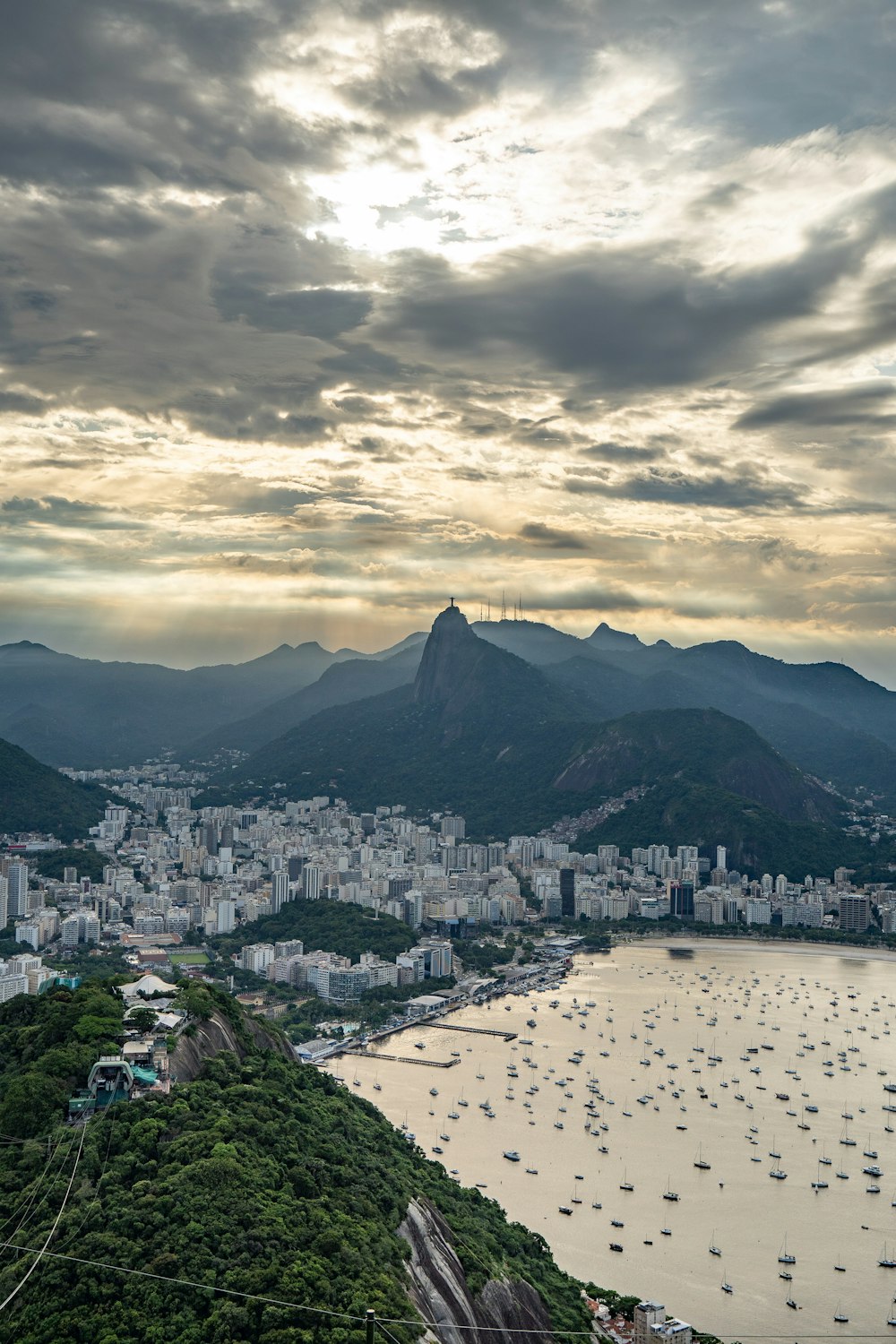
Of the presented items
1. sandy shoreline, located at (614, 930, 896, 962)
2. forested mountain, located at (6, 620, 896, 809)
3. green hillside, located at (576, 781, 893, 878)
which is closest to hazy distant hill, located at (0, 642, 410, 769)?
forested mountain, located at (6, 620, 896, 809)

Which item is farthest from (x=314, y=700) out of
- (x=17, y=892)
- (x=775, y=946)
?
(x=775, y=946)

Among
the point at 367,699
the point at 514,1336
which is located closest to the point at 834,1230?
the point at 514,1336

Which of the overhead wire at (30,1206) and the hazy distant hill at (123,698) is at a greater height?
the hazy distant hill at (123,698)

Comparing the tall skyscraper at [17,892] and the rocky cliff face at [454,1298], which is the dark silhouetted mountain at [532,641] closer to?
the tall skyscraper at [17,892]

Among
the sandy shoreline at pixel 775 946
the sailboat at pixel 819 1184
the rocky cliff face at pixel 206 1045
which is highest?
the rocky cliff face at pixel 206 1045

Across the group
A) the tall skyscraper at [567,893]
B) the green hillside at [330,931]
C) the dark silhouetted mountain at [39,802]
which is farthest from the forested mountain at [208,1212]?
the dark silhouetted mountain at [39,802]

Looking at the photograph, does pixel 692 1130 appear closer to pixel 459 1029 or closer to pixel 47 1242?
pixel 459 1029
